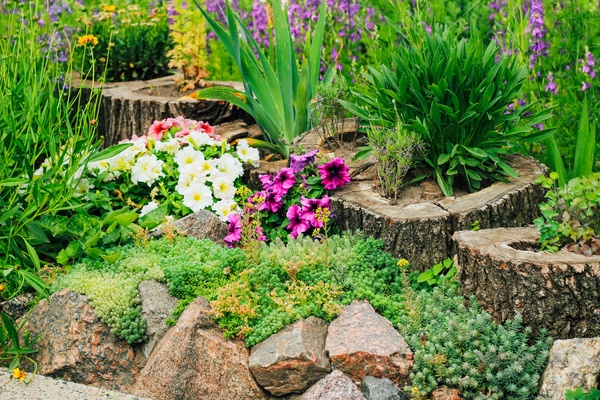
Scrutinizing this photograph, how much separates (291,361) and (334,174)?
1286mm

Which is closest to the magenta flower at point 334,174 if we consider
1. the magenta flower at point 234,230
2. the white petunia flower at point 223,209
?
the magenta flower at point 234,230

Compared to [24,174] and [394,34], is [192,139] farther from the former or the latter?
[394,34]

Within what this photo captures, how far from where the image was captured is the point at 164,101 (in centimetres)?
Answer: 601

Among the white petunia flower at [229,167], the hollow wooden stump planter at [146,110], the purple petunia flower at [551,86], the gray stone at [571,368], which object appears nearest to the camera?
the gray stone at [571,368]

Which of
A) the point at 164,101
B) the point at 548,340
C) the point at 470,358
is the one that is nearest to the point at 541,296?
the point at 548,340

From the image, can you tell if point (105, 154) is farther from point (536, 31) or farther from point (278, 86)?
point (536, 31)

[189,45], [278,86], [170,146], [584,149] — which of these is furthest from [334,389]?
[189,45]

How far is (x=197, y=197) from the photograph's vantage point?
4.84m

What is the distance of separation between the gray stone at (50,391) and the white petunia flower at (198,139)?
2034 millimetres

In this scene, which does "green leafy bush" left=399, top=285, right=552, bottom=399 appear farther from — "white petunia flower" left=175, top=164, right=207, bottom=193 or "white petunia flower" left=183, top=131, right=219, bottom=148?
"white petunia flower" left=183, top=131, right=219, bottom=148

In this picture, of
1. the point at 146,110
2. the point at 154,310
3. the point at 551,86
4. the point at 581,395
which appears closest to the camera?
the point at 581,395

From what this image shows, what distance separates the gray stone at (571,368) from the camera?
128 inches

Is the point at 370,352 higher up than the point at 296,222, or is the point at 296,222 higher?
the point at 296,222

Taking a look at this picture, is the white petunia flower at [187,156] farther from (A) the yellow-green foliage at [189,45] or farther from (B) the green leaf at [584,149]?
(B) the green leaf at [584,149]
